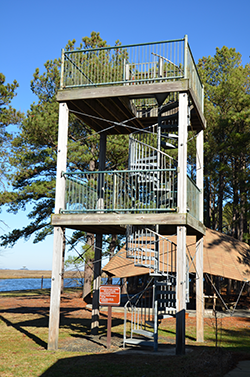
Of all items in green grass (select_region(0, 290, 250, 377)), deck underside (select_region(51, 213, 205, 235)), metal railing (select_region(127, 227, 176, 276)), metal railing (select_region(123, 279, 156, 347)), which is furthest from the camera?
metal railing (select_region(123, 279, 156, 347))

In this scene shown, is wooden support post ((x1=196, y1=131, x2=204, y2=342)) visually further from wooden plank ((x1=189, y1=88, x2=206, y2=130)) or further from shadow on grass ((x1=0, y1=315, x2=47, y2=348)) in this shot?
shadow on grass ((x1=0, y1=315, x2=47, y2=348))

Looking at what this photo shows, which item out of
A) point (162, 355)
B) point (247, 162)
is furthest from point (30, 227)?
point (162, 355)

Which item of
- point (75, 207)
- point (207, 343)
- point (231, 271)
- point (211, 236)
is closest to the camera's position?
point (75, 207)

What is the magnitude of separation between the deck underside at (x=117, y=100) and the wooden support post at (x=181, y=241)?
0.69m

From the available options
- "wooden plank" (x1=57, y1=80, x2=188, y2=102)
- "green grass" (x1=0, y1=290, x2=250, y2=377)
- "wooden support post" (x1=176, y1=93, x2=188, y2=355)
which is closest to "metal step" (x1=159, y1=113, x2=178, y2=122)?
"wooden plank" (x1=57, y1=80, x2=188, y2=102)

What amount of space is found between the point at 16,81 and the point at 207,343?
18.4 metres

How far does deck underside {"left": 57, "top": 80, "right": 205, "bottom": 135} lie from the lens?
11164mm

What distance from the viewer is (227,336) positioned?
46.3 feet

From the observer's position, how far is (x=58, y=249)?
11391mm

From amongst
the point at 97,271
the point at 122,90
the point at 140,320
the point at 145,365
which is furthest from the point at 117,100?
the point at 140,320

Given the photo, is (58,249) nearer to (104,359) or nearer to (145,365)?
(104,359)

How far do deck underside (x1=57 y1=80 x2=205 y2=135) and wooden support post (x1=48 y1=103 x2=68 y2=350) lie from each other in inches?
20.6

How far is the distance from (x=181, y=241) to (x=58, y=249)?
3.47 meters

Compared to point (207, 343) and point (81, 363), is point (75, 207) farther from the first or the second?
point (207, 343)
